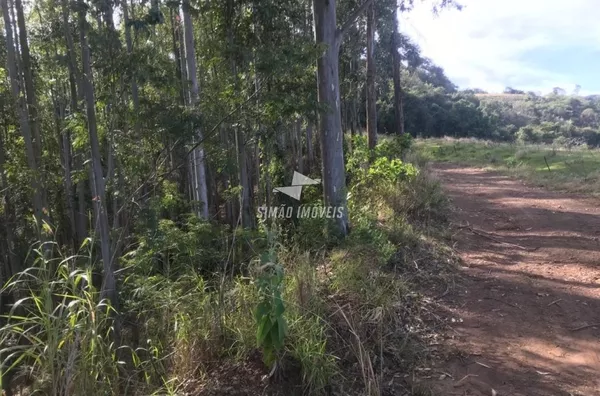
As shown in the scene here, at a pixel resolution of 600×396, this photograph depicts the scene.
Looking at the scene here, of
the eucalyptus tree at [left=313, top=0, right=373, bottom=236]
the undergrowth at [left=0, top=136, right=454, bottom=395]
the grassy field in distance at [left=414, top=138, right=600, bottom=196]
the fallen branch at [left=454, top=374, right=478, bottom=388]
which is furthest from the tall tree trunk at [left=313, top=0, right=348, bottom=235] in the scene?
the grassy field in distance at [left=414, top=138, right=600, bottom=196]

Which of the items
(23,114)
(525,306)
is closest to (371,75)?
(23,114)

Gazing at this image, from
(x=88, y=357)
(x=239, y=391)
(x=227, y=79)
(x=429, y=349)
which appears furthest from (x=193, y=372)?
(x=227, y=79)

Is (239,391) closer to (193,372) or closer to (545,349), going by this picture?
(193,372)

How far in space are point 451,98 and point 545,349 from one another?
1610 inches

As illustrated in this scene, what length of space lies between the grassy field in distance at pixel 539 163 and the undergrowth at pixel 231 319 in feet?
24.8

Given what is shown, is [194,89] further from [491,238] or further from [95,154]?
[491,238]

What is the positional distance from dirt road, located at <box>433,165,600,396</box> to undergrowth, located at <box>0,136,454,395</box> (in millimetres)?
412

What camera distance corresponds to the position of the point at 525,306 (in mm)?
4785

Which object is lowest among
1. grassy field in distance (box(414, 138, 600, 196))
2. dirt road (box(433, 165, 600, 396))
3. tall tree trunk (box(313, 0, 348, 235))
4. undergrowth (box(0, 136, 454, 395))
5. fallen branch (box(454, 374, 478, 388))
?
fallen branch (box(454, 374, 478, 388))

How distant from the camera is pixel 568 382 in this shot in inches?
136

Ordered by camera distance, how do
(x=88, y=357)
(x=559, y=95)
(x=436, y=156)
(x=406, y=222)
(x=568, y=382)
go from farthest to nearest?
(x=559, y=95) → (x=436, y=156) → (x=406, y=222) → (x=568, y=382) → (x=88, y=357)

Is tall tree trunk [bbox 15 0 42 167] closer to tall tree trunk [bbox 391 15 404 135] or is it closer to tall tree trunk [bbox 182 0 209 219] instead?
tall tree trunk [bbox 182 0 209 219]

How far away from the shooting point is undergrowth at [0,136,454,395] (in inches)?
101

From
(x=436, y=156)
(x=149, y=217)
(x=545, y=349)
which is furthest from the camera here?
(x=436, y=156)
